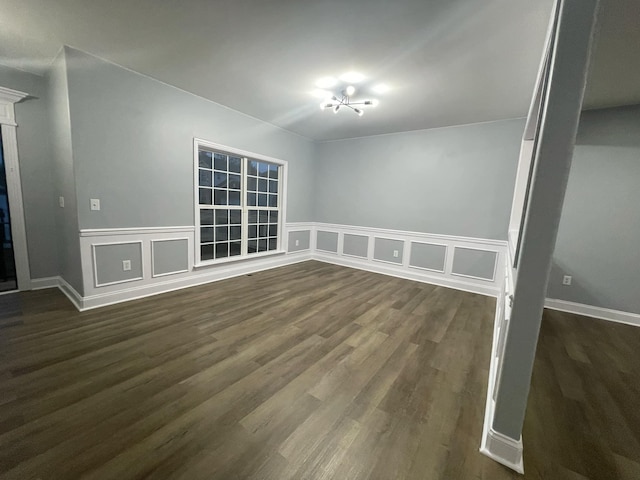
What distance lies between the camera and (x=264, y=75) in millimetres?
2783

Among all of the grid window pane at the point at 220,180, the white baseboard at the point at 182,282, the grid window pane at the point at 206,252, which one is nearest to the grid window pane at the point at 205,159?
the grid window pane at the point at 220,180

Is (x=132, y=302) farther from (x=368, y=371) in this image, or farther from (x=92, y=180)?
(x=368, y=371)

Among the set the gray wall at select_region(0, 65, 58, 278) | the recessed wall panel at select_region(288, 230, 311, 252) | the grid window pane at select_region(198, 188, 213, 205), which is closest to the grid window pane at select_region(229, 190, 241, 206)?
the grid window pane at select_region(198, 188, 213, 205)

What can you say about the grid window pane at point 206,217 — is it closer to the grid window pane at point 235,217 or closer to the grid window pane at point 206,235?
the grid window pane at point 206,235

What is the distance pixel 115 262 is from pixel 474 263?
5.04m

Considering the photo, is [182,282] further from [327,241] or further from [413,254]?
[413,254]

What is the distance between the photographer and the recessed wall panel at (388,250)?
15.6ft

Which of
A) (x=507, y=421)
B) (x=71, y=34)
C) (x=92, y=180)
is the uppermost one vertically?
(x=71, y=34)

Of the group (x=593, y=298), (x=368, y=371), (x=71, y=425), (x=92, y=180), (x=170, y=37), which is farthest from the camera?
(x=593, y=298)

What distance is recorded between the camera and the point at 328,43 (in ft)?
7.09

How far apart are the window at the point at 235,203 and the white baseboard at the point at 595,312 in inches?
178

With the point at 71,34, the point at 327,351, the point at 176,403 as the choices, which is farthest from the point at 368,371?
the point at 71,34

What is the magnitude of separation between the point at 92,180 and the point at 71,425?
2.39 meters

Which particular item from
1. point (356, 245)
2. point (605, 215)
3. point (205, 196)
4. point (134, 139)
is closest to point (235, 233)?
point (205, 196)
